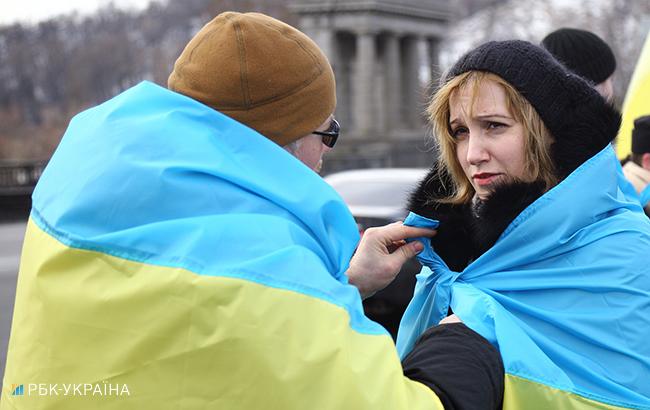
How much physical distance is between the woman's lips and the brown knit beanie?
0.56 metres

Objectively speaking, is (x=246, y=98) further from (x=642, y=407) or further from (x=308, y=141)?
(x=642, y=407)

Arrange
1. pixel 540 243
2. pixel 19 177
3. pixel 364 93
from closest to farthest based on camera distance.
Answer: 1. pixel 540 243
2. pixel 19 177
3. pixel 364 93

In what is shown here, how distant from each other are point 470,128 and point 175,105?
2.95 feet

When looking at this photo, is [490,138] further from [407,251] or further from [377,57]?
[377,57]

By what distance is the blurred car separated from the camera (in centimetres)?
902

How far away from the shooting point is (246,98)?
2.11 m

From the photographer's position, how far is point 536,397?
212cm

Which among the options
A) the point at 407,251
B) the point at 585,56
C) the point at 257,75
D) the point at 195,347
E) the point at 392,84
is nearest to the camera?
the point at 195,347

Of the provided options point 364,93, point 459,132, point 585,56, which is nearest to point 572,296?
point 459,132

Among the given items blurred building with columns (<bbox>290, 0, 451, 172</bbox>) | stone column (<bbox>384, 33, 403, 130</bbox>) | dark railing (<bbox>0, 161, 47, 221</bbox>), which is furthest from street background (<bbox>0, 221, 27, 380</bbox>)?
stone column (<bbox>384, 33, 403, 130</bbox>)

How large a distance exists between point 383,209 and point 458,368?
740 centimetres

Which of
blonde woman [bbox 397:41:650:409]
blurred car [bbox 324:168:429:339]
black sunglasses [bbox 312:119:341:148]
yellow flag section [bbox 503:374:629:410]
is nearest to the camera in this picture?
yellow flag section [bbox 503:374:629:410]

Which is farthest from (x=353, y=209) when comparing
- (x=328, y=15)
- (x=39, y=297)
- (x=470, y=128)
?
(x=328, y=15)

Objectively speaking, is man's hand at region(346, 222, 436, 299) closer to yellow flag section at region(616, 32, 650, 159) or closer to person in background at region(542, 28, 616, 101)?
person in background at region(542, 28, 616, 101)
